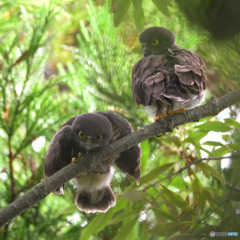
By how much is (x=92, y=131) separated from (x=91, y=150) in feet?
0.27

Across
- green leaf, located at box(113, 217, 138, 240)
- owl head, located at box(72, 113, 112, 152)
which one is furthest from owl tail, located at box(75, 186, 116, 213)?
owl head, located at box(72, 113, 112, 152)

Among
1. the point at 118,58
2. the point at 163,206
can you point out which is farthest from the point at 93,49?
the point at 163,206

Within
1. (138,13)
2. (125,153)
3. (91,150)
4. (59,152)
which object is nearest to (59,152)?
(59,152)

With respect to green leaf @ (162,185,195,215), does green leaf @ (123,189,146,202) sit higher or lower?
higher

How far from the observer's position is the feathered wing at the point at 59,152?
4.61 feet

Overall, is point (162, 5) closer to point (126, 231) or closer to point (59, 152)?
point (59, 152)

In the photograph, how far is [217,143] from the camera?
1.52 m

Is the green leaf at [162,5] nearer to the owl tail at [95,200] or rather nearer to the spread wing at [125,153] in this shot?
the spread wing at [125,153]

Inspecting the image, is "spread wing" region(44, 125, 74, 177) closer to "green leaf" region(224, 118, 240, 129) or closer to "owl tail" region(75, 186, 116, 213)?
"owl tail" region(75, 186, 116, 213)

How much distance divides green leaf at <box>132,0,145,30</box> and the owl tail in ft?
3.15

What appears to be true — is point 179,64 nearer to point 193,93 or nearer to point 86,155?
point 193,93

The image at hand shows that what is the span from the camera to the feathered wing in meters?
1.41

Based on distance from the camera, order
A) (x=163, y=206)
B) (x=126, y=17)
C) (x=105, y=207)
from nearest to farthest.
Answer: (x=126, y=17) < (x=105, y=207) < (x=163, y=206)

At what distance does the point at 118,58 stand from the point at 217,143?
0.55 m
